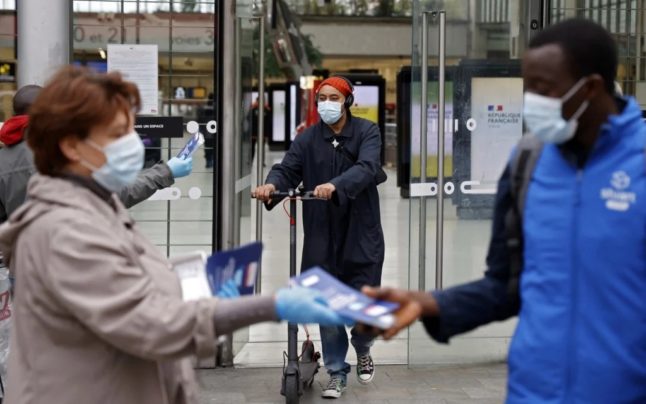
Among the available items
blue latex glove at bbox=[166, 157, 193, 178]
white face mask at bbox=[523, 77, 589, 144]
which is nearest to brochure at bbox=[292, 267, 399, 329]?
white face mask at bbox=[523, 77, 589, 144]

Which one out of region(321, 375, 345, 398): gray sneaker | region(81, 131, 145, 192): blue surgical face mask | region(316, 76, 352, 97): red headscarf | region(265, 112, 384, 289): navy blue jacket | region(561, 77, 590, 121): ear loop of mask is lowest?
region(321, 375, 345, 398): gray sneaker

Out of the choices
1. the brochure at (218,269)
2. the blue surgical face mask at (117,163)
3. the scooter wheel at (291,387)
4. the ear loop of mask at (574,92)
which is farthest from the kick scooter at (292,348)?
the ear loop of mask at (574,92)

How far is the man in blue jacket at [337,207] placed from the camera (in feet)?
22.5

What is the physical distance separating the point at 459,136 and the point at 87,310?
217 inches

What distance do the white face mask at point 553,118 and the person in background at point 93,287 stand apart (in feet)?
2.15

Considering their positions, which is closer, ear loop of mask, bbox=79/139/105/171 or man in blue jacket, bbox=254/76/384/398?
ear loop of mask, bbox=79/139/105/171

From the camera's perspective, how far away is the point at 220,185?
24.9ft

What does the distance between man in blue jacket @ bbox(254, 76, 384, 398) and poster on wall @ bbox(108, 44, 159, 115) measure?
1.02 m

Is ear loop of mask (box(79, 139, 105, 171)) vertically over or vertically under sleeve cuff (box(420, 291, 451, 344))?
over

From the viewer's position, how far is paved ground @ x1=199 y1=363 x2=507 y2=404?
22.8 feet

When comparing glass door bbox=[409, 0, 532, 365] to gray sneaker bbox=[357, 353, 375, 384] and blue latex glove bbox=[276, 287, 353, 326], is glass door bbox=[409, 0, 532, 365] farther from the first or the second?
blue latex glove bbox=[276, 287, 353, 326]

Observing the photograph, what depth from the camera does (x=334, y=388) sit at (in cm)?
695

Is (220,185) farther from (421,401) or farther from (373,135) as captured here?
(421,401)

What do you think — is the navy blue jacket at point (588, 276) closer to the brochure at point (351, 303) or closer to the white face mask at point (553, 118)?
the white face mask at point (553, 118)
